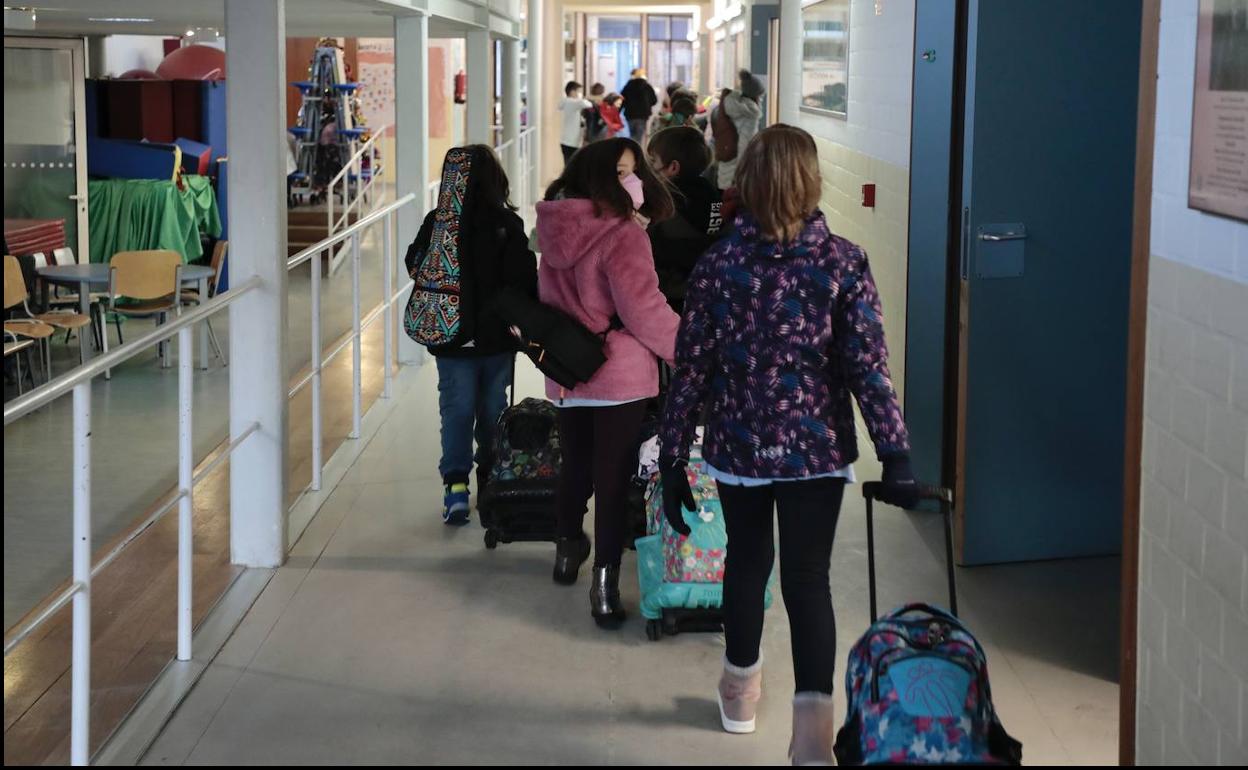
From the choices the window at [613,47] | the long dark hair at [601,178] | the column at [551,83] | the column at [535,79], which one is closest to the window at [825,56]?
the long dark hair at [601,178]

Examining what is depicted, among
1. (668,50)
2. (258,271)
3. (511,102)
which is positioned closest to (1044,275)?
(258,271)

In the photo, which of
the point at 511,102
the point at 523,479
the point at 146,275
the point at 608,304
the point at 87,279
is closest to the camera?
the point at 608,304

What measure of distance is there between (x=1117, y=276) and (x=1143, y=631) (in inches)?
72.7

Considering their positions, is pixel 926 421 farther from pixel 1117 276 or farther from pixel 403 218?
pixel 403 218

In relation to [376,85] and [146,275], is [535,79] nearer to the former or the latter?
[376,85]

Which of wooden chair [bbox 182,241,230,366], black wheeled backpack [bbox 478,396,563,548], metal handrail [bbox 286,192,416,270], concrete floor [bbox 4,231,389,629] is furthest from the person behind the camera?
wooden chair [bbox 182,241,230,366]

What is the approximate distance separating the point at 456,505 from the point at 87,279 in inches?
168

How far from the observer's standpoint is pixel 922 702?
2670 millimetres

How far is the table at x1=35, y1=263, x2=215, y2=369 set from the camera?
28.0 ft

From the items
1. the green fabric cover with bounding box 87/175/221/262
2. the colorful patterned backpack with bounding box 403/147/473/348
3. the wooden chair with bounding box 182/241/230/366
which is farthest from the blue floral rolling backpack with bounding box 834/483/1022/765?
the green fabric cover with bounding box 87/175/221/262

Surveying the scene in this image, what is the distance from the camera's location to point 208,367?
9359 millimetres

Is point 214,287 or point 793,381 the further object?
point 214,287

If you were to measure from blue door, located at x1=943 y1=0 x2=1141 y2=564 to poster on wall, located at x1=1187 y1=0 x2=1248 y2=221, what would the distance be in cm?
178

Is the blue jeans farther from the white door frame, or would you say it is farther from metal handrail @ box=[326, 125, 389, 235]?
metal handrail @ box=[326, 125, 389, 235]
